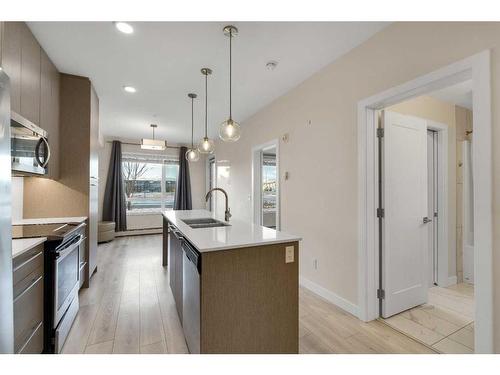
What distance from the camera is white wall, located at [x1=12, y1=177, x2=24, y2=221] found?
8.42ft

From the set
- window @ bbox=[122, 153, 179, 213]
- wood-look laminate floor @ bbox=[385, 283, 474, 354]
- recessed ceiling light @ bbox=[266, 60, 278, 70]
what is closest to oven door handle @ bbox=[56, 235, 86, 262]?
recessed ceiling light @ bbox=[266, 60, 278, 70]

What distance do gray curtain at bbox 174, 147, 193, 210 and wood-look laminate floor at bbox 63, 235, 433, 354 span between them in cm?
378

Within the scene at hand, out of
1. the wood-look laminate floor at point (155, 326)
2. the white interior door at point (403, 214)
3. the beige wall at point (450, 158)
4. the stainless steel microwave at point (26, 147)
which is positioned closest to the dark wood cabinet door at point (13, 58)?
the stainless steel microwave at point (26, 147)

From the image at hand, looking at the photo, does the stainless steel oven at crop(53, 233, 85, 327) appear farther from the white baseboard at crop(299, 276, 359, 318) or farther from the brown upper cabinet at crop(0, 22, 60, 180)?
the white baseboard at crop(299, 276, 359, 318)

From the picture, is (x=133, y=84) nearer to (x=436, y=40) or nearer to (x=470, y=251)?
(x=436, y=40)

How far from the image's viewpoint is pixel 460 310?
244 cm

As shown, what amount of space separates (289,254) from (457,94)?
308cm

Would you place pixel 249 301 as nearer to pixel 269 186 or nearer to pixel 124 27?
pixel 124 27

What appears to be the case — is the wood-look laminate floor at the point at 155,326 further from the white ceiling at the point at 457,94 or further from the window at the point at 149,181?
the window at the point at 149,181

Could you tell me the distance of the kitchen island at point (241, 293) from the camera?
143 centimetres

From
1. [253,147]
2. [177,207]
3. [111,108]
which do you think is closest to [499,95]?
[253,147]

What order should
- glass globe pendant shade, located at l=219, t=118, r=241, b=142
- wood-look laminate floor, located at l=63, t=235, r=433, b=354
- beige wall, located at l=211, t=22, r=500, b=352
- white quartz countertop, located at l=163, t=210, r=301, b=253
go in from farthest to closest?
glass globe pendant shade, located at l=219, t=118, r=241, b=142 → wood-look laminate floor, located at l=63, t=235, r=433, b=354 → beige wall, located at l=211, t=22, r=500, b=352 → white quartz countertop, located at l=163, t=210, r=301, b=253
